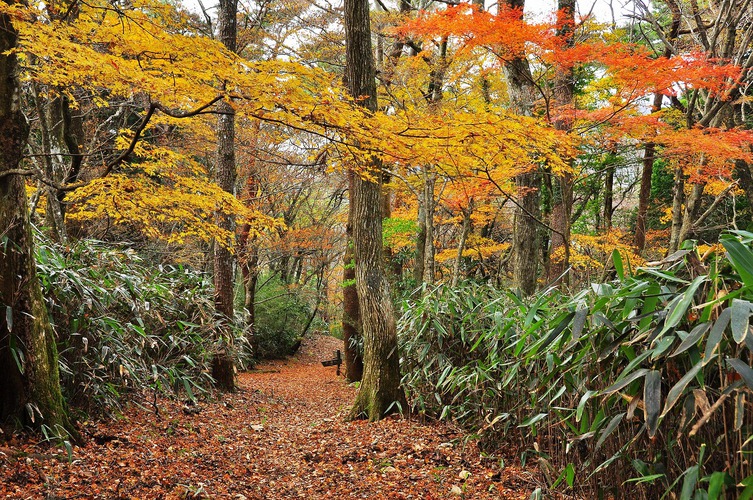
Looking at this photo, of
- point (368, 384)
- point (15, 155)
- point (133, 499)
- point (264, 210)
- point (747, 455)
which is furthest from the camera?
point (264, 210)

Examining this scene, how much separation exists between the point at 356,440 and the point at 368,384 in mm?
682

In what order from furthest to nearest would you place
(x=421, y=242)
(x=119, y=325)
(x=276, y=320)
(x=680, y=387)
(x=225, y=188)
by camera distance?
(x=276, y=320) < (x=421, y=242) < (x=225, y=188) < (x=119, y=325) < (x=680, y=387)

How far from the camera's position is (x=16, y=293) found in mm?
3025

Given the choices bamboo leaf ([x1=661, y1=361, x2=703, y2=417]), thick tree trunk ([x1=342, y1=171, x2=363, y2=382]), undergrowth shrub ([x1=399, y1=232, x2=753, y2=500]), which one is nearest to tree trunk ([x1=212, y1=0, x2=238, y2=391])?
thick tree trunk ([x1=342, y1=171, x2=363, y2=382])

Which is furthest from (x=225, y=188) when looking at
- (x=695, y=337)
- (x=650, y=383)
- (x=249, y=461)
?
(x=695, y=337)

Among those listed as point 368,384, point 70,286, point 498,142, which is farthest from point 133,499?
point 498,142

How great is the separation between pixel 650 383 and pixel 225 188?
6257 millimetres

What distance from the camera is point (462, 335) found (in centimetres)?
449

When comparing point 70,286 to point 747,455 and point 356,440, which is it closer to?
point 356,440

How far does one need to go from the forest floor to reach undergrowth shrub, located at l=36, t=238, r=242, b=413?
0.28 metres

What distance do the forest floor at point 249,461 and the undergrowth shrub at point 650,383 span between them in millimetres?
546

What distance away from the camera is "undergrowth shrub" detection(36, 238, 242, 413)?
3801 mm

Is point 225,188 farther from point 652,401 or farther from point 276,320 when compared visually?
point 276,320

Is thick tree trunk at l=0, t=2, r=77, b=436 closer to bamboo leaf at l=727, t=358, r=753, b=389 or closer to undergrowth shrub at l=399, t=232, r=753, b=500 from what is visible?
undergrowth shrub at l=399, t=232, r=753, b=500
